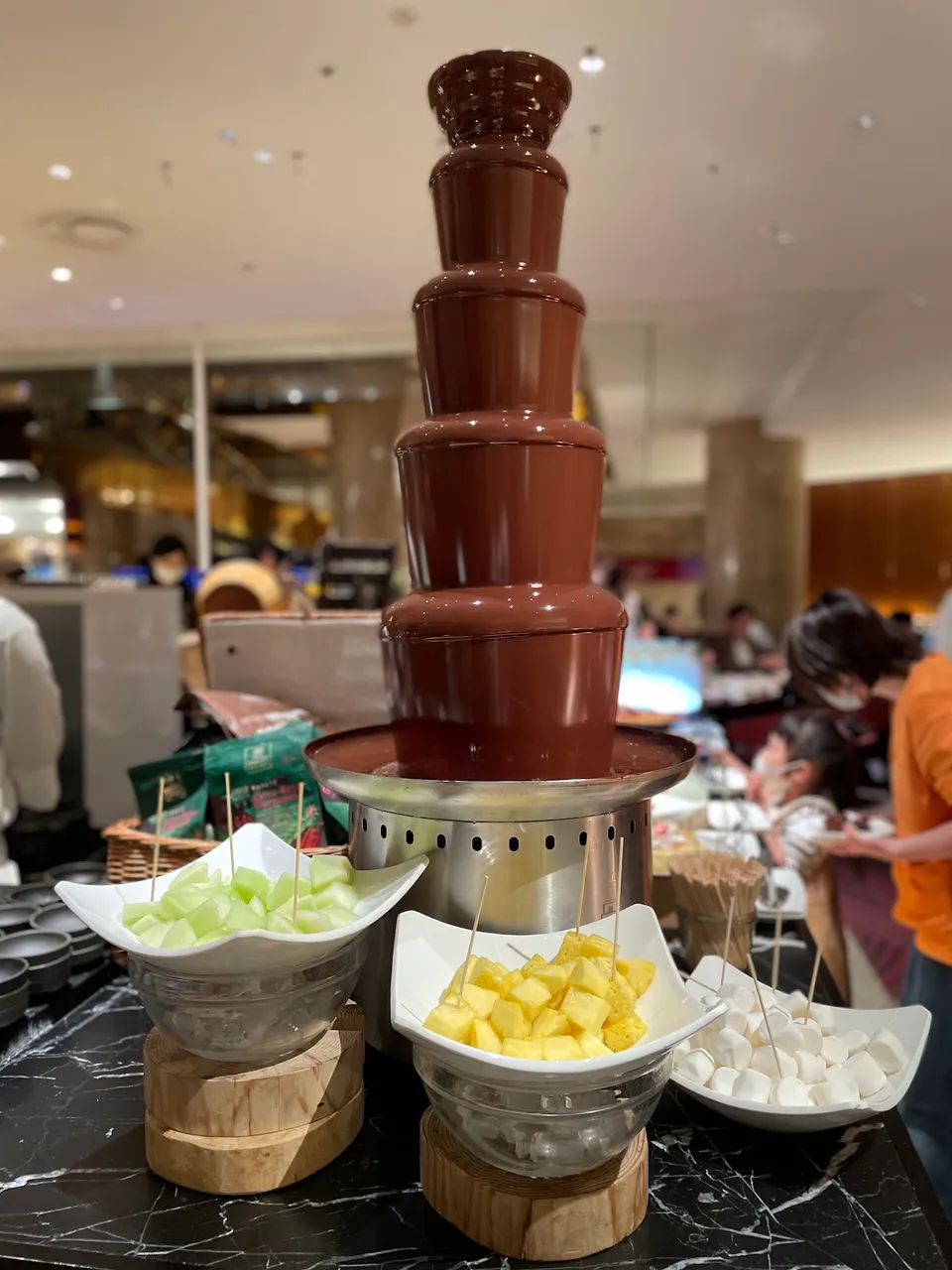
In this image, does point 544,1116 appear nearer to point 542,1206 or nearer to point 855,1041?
point 542,1206

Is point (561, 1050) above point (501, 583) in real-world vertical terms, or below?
below

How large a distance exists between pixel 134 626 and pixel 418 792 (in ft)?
12.8

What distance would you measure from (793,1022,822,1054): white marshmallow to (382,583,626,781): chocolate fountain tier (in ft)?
1.22

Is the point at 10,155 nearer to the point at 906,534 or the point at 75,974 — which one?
the point at 75,974

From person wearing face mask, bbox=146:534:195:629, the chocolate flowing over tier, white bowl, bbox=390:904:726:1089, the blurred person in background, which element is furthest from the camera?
person wearing face mask, bbox=146:534:195:629

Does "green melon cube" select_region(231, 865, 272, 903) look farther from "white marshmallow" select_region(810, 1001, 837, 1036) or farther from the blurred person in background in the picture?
the blurred person in background

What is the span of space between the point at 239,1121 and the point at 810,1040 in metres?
0.64

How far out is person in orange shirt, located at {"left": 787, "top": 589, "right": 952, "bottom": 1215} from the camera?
6.32ft

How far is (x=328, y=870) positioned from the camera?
45.1 inches

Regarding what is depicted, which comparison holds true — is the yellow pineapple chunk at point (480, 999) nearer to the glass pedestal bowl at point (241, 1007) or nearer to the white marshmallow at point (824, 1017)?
the glass pedestal bowl at point (241, 1007)

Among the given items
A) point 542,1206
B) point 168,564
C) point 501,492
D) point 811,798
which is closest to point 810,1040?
point 542,1206

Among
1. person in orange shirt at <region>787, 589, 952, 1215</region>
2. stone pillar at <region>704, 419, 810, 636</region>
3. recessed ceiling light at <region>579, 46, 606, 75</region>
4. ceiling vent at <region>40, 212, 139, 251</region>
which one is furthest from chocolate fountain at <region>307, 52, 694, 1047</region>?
stone pillar at <region>704, 419, 810, 636</region>

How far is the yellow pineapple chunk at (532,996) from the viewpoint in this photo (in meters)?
0.91

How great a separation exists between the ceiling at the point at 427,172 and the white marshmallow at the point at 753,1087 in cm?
319
